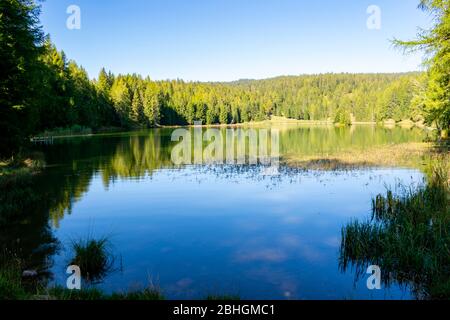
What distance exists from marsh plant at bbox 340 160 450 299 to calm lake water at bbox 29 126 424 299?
0.52 m

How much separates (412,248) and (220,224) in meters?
7.70

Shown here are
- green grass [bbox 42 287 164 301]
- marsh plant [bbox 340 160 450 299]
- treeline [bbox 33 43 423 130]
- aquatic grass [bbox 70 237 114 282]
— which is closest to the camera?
green grass [bbox 42 287 164 301]

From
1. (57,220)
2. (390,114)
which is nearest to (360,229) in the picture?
(57,220)

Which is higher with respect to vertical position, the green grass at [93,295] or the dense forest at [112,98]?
the dense forest at [112,98]

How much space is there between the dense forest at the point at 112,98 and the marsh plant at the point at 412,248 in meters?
10.3

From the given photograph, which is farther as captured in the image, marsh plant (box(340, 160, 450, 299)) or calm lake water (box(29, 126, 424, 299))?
calm lake water (box(29, 126, 424, 299))

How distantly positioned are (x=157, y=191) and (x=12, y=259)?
12.1m

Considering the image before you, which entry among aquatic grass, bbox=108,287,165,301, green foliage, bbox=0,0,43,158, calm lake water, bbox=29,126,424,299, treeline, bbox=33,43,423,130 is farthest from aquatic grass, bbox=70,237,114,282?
treeline, bbox=33,43,423,130

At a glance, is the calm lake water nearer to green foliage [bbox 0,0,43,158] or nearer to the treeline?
green foliage [bbox 0,0,43,158]

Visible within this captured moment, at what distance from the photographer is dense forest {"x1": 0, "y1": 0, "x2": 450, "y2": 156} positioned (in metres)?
20.8

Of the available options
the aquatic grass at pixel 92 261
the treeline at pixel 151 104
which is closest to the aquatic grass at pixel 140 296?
the aquatic grass at pixel 92 261

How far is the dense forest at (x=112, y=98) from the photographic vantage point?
818 inches

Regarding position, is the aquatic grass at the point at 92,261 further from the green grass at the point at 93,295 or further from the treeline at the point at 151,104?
the treeline at the point at 151,104
